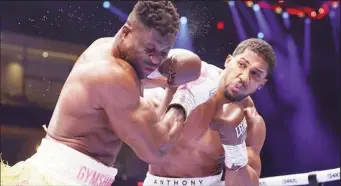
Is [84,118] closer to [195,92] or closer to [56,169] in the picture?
[56,169]

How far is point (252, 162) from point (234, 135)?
0.42 meters

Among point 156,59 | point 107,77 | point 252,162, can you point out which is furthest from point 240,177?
point 107,77

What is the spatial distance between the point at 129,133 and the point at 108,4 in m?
4.01

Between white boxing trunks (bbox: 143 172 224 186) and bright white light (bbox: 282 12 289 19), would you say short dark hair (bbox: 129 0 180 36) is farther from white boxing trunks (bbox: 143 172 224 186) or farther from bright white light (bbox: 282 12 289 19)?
bright white light (bbox: 282 12 289 19)

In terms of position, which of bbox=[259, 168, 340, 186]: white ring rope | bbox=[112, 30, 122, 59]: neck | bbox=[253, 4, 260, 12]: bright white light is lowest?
bbox=[259, 168, 340, 186]: white ring rope

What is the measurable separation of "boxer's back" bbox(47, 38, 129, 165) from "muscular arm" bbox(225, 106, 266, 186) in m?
0.82

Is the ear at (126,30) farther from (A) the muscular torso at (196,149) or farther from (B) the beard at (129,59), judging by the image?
(A) the muscular torso at (196,149)

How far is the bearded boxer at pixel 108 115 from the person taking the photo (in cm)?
165

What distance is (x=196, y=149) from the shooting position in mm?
2529

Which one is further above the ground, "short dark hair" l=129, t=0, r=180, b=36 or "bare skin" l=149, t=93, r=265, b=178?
"short dark hair" l=129, t=0, r=180, b=36

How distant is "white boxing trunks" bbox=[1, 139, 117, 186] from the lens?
165 centimetres

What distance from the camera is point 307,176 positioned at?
111 inches

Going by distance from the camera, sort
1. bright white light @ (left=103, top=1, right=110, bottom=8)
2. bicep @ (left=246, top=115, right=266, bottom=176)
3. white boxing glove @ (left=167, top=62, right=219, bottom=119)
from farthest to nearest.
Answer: bright white light @ (left=103, top=1, right=110, bottom=8) → bicep @ (left=246, top=115, right=266, bottom=176) → white boxing glove @ (left=167, top=62, right=219, bottom=119)

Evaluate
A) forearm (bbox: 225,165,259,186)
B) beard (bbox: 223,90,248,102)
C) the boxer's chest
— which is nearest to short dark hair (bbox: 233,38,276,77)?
beard (bbox: 223,90,248,102)
